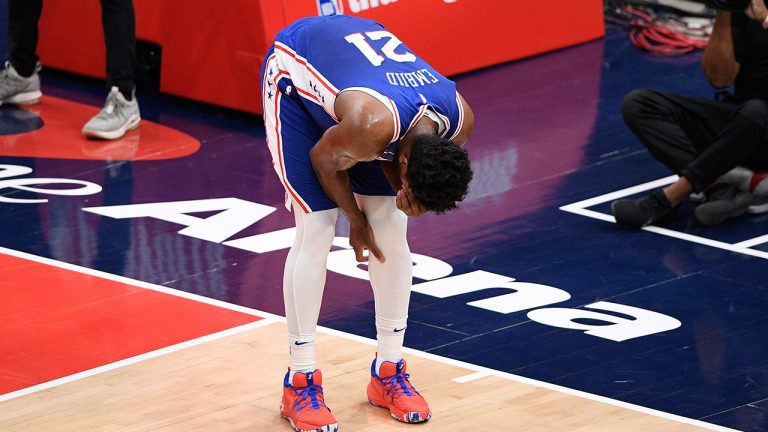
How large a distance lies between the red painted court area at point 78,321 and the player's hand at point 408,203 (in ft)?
4.78

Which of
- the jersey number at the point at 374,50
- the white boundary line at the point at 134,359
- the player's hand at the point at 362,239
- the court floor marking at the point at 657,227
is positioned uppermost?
the jersey number at the point at 374,50

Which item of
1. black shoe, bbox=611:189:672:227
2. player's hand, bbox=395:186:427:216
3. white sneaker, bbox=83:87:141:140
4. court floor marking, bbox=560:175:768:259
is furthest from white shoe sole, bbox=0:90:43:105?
player's hand, bbox=395:186:427:216

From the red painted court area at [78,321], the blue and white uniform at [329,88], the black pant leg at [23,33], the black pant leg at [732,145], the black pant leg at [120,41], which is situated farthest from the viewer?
the black pant leg at [23,33]

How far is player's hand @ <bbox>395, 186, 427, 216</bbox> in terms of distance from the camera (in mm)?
3859

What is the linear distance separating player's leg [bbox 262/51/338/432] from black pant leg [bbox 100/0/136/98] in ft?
11.2

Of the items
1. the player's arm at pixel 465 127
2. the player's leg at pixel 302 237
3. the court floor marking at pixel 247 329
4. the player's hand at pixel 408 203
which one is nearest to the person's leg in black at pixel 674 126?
the court floor marking at pixel 247 329

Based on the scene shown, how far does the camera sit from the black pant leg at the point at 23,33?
7.92 m

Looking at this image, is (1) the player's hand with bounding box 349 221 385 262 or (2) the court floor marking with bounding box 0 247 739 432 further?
(2) the court floor marking with bounding box 0 247 739 432

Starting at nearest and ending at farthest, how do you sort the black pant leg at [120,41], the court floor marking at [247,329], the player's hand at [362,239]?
the player's hand at [362,239], the court floor marking at [247,329], the black pant leg at [120,41]

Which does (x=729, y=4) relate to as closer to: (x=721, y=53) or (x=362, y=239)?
(x=721, y=53)

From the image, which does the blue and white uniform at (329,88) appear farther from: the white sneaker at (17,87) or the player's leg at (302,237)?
the white sneaker at (17,87)

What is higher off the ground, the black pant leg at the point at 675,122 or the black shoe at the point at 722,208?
the black pant leg at the point at 675,122

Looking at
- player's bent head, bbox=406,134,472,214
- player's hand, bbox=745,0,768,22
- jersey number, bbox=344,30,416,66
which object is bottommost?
player's bent head, bbox=406,134,472,214

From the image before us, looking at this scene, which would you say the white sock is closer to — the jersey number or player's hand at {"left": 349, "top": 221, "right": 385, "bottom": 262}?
player's hand at {"left": 349, "top": 221, "right": 385, "bottom": 262}
